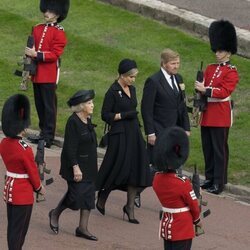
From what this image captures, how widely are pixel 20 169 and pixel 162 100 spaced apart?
8.57 ft

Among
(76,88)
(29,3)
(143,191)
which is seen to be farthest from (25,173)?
(29,3)

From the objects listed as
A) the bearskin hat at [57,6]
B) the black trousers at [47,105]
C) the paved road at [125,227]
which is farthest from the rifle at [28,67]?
the paved road at [125,227]

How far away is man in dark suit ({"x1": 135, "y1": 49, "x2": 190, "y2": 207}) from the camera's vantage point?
538 inches

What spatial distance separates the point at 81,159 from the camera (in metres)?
12.6

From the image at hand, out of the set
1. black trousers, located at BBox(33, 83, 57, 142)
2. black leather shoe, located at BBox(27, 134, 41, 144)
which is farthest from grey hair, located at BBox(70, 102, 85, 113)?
black leather shoe, located at BBox(27, 134, 41, 144)

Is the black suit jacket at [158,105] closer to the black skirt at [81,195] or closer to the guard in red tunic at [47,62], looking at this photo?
the black skirt at [81,195]

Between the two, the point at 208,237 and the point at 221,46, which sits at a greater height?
the point at 221,46

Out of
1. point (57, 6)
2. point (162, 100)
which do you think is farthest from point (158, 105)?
point (57, 6)

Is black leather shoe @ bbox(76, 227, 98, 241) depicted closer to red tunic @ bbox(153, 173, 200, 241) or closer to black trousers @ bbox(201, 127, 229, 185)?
red tunic @ bbox(153, 173, 200, 241)

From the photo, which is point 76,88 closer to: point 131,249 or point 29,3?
point 29,3

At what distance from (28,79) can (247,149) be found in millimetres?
3088

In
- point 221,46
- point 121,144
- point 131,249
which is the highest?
point 221,46

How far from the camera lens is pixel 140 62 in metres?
19.0

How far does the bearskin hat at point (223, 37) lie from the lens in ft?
49.3
